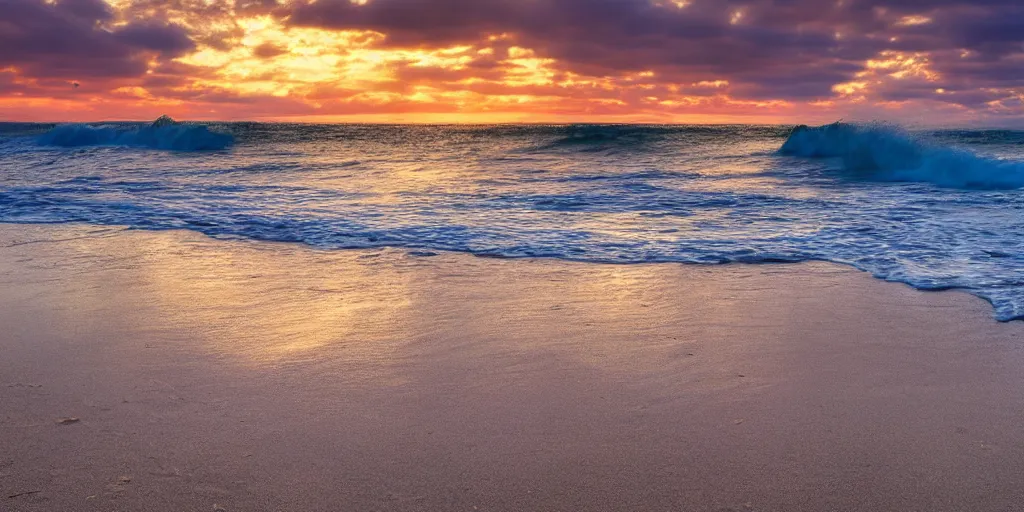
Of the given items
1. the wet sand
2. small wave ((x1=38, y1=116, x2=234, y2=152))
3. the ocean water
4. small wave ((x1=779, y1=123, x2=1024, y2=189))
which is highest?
small wave ((x1=38, y1=116, x2=234, y2=152))

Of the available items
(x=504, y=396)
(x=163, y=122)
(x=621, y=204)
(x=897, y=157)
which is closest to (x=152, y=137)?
(x=163, y=122)

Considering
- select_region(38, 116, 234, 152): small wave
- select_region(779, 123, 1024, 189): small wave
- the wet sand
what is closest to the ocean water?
select_region(779, 123, 1024, 189): small wave

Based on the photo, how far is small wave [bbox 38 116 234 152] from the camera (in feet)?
106

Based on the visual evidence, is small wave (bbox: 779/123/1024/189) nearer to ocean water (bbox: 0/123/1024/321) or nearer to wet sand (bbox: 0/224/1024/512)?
ocean water (bbox: 0/123/1024/321)

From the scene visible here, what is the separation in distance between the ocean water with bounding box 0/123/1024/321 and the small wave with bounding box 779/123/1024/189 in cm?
5

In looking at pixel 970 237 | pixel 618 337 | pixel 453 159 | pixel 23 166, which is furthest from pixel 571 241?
pixel 23 166

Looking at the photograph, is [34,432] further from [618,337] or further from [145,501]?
[618,337]

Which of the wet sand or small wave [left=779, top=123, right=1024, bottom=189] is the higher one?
small wave [left=779, top=123, right=1024, bottom=189]

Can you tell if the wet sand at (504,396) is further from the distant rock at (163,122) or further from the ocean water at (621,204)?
the distant rock at (163,122)

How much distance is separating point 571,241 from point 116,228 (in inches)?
209

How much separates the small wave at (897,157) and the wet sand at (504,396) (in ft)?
39.1

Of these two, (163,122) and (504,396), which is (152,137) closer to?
(163,122)

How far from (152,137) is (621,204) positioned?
29.4 m

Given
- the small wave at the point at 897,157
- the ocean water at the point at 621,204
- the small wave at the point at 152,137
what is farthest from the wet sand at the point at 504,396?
the small wave at the point at 152,137
